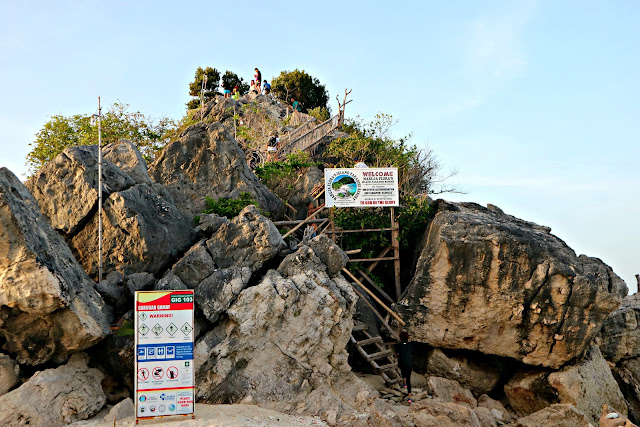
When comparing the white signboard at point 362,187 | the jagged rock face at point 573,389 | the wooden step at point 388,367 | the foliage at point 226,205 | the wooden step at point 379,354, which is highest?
the white signboard at point 362,187

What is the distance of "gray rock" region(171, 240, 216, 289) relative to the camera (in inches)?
516

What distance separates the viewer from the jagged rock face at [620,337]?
18781 mm

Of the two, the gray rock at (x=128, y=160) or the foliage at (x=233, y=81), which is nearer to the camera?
the gray rock at (x=128, y=160)

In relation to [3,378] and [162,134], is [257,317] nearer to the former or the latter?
[3,378]

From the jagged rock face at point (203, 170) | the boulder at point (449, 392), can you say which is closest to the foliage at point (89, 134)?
the jagged rock face at point (203, 170)

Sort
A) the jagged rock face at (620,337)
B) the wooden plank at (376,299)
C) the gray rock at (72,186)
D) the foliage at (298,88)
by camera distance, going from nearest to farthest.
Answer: the gray rock at (72,186)
the wooden plank at (376,299)
the jagged rock face at (620,337)
the foliage at (298,88)

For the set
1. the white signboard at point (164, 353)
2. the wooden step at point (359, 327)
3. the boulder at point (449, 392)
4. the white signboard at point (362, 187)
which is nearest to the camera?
the white signboard at point (164, 353)

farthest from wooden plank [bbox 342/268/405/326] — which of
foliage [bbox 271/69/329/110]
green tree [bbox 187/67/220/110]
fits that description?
green tree [bbox 187/67/220/110]

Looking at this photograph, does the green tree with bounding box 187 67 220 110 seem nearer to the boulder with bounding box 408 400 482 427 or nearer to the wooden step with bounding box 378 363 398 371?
the wooden step with bounding box 378 363 398 371

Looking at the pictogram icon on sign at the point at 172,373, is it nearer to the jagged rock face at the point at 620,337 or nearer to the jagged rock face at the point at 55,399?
the jagged rock face at the point at 55,399

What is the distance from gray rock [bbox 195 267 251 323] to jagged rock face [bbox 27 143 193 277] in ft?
5.77

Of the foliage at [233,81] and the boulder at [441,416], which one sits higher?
the foliage at [233,81]

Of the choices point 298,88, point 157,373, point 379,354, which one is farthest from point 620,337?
point 298,88

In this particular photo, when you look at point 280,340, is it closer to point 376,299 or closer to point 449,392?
point 376,299
